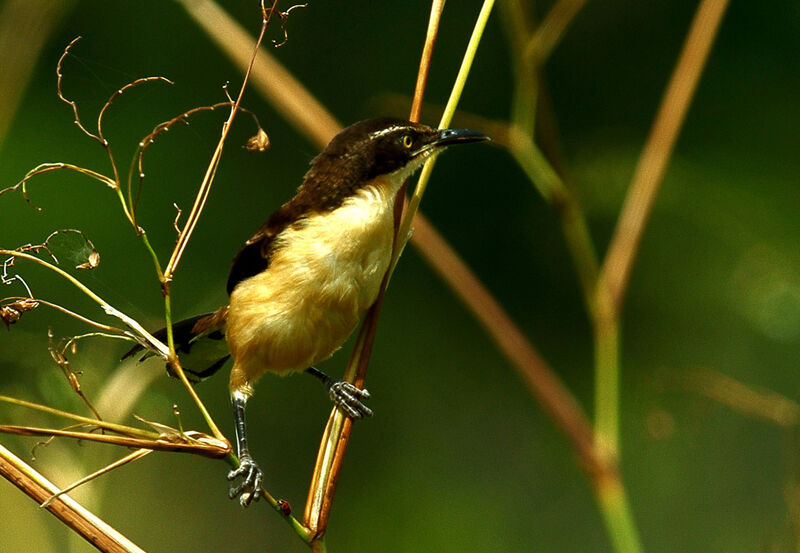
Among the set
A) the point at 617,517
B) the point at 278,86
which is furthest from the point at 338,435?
the point at 278,86

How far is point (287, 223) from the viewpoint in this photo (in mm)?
2795

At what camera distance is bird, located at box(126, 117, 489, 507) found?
2637 millimetres

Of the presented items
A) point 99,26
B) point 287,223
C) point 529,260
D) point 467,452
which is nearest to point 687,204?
point 529,260

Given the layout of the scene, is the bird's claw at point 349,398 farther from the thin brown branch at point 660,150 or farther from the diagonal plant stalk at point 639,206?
the thin brown branch at point 660,150

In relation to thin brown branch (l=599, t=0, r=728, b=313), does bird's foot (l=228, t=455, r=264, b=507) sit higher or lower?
lower

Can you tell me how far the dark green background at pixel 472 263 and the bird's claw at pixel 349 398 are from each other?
2887 millimetres

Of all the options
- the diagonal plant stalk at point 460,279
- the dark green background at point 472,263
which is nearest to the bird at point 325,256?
the diagonal plant stalk at point 460,279

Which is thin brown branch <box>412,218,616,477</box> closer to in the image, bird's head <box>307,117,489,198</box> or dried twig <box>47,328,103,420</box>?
bird's head <box>307,117,489,198</box>

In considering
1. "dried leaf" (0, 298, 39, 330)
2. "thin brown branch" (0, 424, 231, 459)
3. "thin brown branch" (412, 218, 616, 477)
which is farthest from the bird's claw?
"dried leaf" (0, 298, 39, 330)

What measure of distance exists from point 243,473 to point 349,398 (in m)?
0.32

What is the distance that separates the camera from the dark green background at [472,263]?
5844 millimetres

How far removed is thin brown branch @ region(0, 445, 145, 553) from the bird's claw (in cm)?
64

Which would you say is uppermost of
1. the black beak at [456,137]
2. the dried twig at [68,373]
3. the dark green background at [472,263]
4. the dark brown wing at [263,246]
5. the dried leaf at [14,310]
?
the dried leaf at [14,310]

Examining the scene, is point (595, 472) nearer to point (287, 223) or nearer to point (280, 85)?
point (287, 223)
